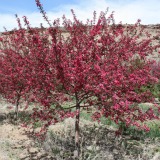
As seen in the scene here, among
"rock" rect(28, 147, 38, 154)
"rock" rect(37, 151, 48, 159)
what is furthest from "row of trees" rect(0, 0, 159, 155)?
"rock" rect(28, 147, 38, 154)

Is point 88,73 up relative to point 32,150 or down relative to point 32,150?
up

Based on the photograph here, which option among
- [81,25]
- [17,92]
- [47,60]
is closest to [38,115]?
[47,60]

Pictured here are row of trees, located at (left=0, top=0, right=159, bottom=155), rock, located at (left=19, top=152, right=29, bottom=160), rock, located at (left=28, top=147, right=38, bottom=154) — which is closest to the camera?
row of trees, located at (left=0, top=0, right=159, bottom=155)

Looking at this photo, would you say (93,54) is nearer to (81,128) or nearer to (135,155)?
(135,155)

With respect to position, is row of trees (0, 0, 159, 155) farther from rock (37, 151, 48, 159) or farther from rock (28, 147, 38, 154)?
rock (28, 147, 38, 154)

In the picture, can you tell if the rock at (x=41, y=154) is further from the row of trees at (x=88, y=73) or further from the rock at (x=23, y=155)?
the row of trees at (x=88, y=73)

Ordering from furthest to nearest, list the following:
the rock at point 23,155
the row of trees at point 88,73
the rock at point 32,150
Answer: the rock at point 32,150 → the rock at point 23,155 → the row of trees at point 88,73

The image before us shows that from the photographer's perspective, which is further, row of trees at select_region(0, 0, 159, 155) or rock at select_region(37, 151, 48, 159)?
rock at select_region(37, 151, 48, 159)

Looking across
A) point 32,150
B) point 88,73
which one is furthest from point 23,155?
point 88,73

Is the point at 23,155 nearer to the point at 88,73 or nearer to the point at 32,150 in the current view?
the point at 32,150

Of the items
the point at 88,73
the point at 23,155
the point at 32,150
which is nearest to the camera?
the point at 88,73

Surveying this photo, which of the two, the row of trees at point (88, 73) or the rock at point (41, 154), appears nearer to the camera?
the row of trees at point (88, 73)

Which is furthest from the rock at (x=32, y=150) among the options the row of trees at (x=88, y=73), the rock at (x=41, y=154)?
the row of trees at (x=88, y=73)

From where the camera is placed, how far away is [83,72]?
176 inches
